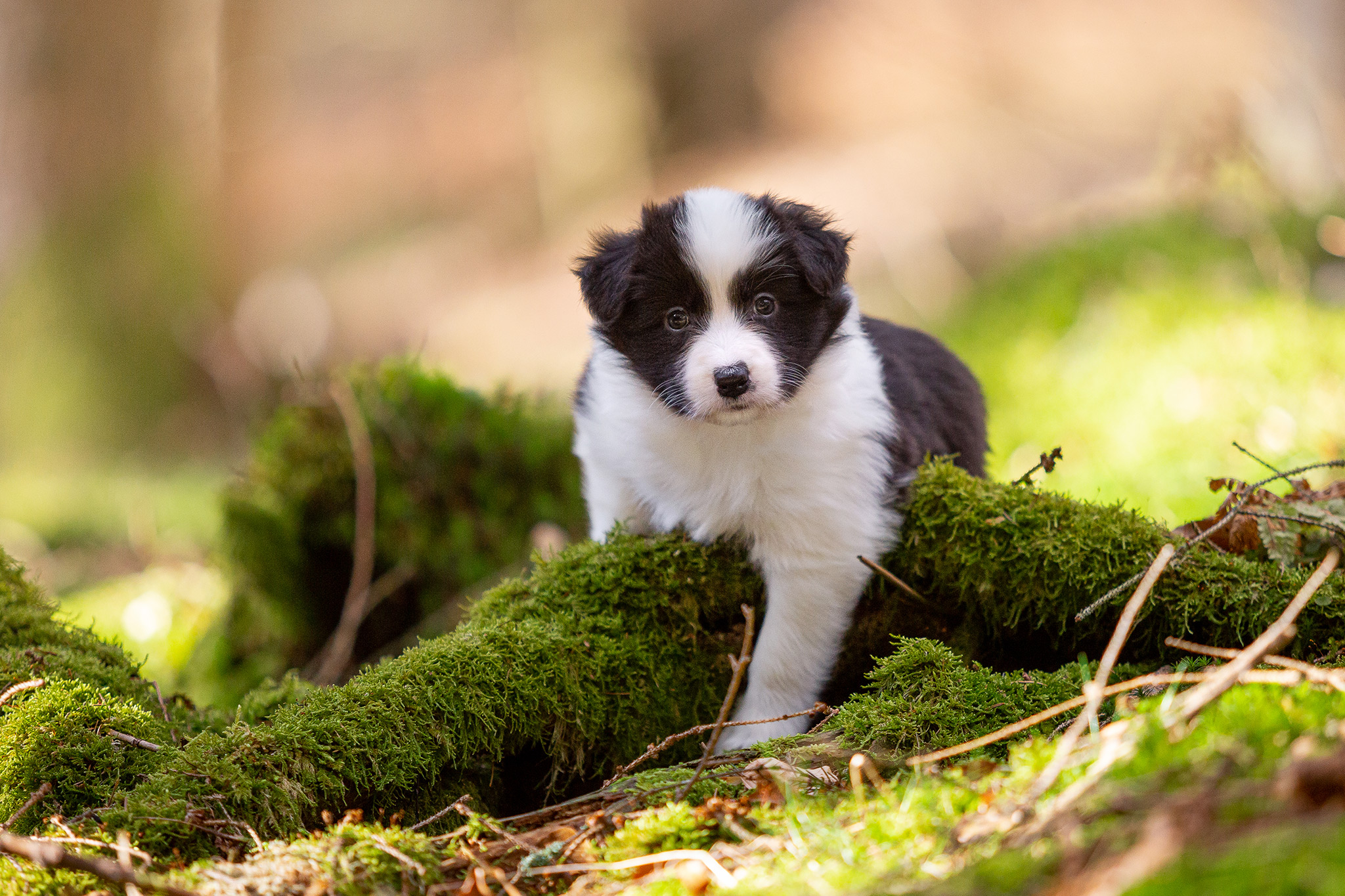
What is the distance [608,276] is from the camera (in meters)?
3.66

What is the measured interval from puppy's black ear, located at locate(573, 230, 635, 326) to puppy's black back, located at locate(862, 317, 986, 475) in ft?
3.67

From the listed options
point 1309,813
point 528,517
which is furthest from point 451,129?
point 1309,813

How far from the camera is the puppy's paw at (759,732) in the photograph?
3.46 m

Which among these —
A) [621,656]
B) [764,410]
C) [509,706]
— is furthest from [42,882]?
A: [764,410]

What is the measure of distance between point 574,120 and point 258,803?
19.5 meters

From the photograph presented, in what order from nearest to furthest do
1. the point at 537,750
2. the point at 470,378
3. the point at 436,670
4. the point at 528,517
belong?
the point at 436,670, the point at 537,750, the point at 528,517, the point at 470,378

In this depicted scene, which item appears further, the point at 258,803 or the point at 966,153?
the point at 966,153

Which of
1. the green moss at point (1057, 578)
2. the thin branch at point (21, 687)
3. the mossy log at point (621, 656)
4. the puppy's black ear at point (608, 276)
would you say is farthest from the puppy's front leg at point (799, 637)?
the thin branch at point (21, 687)

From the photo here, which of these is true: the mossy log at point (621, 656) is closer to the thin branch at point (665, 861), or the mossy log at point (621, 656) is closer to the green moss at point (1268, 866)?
the thin branch at point (665, 861)

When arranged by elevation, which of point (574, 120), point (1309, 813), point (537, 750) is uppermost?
point (574, 120)

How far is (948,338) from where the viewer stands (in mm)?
9477

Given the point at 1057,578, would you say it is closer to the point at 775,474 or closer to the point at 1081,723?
the point at 775,474

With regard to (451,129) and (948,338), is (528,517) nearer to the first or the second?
(948,338)

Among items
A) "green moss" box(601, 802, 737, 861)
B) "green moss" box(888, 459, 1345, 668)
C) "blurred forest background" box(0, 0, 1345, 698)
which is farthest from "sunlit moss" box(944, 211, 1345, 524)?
A: "green moss" box(601, 802, 737, 861)
